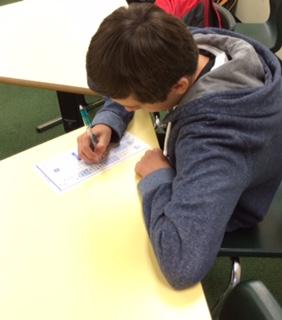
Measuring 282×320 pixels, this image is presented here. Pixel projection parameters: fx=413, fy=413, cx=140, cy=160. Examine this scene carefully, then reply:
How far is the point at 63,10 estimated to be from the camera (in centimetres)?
190

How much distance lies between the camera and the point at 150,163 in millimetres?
1005

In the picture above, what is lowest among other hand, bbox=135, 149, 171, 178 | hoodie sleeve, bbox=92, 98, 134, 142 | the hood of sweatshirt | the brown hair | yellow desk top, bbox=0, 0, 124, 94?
yellow desk top, bbox=0, 0, 124, 94

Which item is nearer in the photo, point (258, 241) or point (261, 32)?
point (258, 241)

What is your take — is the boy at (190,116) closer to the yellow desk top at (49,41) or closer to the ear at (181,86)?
the ear at (181,86)

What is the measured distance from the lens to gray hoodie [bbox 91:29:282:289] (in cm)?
79

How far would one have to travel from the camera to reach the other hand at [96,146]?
1.08 metres

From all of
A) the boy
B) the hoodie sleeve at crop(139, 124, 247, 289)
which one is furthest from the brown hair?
the hoodie sleeve at crop(139, 124, 247, 289)

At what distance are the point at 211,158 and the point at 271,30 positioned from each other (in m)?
1.55

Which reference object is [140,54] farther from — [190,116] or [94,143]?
[94,143]

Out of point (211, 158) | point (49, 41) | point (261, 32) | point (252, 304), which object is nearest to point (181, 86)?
point (211, 158)

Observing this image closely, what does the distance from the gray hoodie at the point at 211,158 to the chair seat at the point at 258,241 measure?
0.20 metres

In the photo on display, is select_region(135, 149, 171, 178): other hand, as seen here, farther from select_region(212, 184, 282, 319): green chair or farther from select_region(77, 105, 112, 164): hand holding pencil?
select_region(212, 184, 282, 319): green chair

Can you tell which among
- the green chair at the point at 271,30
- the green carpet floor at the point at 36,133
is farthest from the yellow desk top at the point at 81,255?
the green chair at the point at 271,30

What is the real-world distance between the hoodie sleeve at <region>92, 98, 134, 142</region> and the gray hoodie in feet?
0.75
